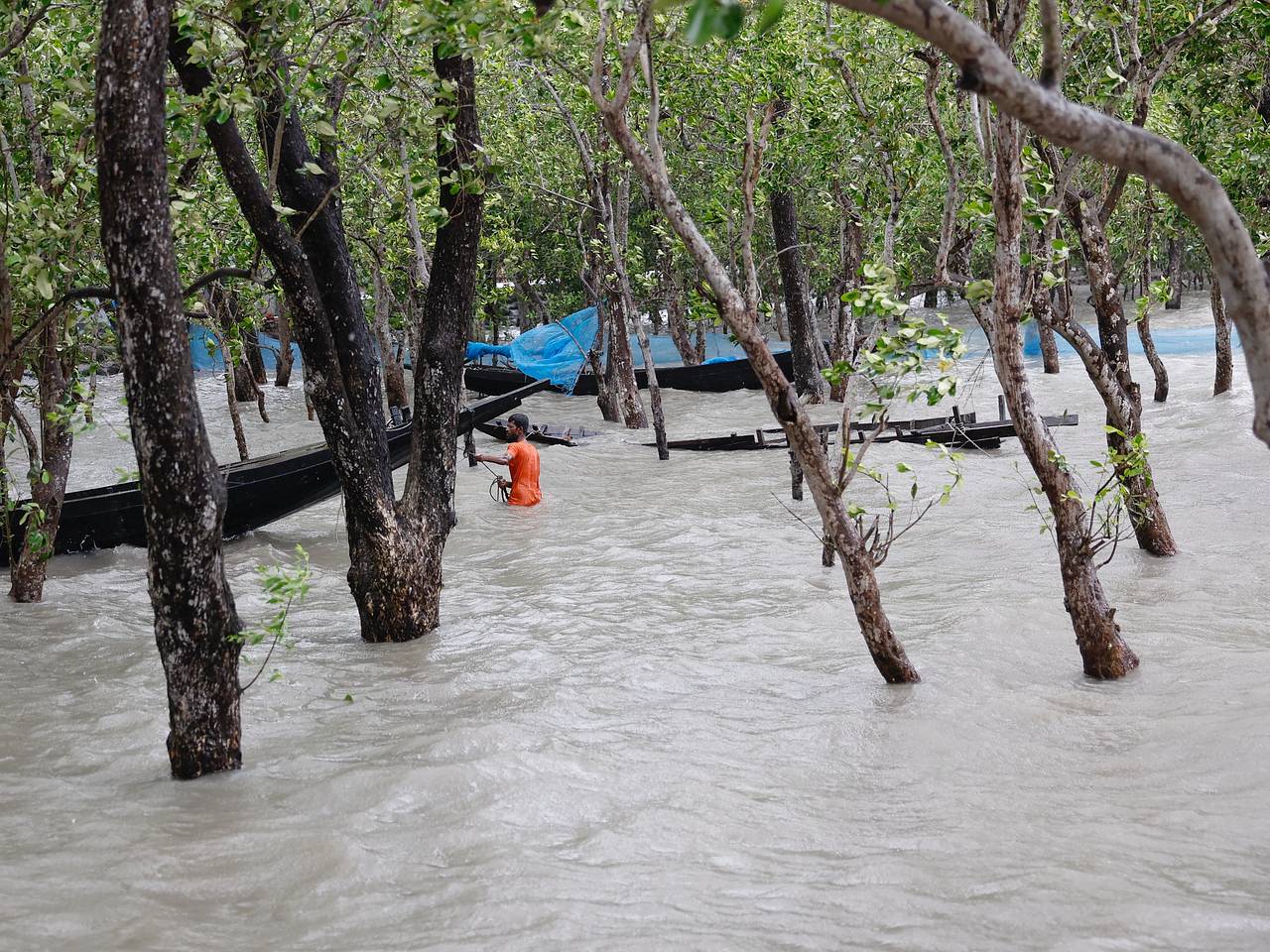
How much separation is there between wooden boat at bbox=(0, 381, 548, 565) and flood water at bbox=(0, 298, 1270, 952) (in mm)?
607

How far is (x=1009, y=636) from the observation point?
7293 millimetres

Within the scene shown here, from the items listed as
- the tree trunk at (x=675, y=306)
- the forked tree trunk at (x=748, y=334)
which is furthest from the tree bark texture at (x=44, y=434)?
the tree trunk at (x=675, y=306)

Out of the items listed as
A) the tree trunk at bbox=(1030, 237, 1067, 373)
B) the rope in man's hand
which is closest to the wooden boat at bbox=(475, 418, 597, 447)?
the rope in man's hand

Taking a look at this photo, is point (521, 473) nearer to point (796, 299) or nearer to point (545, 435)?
point (545, 435)

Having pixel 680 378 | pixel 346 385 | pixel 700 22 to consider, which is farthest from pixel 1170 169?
pixel 680 378

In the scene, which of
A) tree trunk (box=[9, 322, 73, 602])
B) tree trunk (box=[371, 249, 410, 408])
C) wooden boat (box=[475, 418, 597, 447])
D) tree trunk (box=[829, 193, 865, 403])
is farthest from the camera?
wooden boat (box=[475, 418, 597, 447])

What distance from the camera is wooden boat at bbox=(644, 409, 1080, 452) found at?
577 inches

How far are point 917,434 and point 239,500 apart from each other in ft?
26.9

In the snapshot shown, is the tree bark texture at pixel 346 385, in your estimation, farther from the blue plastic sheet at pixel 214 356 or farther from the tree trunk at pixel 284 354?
the tree trunk at pixel 284 354

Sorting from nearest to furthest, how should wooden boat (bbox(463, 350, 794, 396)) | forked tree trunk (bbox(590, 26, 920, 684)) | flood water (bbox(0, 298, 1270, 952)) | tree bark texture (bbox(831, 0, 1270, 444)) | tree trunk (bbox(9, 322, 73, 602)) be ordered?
tree bark texture (bbox(831, 0, 1270, 444)), flood water (bbox(0, 298, 1270, 952)), forked tree trunk (bbox(590, 26, 920, 684)), tree trunk (bbox(9, 322, 73, 602)), wooden boat (bbox(463, 350, 794, 396))

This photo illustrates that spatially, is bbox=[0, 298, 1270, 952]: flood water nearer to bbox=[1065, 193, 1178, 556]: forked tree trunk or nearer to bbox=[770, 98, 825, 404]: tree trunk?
bbox=[1065, 193, 1178, 556]: forked tree trunk

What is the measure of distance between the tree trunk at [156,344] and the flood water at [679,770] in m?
0.96

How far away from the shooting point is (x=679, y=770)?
5.34 metres

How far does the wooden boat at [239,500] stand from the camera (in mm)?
10711
